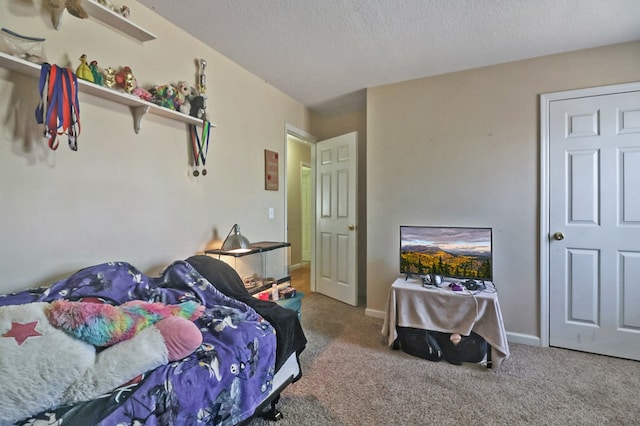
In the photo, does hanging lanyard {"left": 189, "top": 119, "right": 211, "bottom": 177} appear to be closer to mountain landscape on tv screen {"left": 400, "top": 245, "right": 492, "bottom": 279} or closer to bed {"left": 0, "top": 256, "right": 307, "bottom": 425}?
bed {"left": 0, "top": 256, "right": 307, "bottom": 425}

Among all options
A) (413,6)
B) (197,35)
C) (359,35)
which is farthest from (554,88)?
(197,35)

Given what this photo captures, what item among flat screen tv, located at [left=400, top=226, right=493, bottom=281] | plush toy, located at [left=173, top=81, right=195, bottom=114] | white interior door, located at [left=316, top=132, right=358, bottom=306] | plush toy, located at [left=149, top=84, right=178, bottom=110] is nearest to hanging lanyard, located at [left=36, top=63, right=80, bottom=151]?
plush toy, located at [left=149, top=84, right=178, bottom=110]

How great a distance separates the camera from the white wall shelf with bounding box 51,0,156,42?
1534mm

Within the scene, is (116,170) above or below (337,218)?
above

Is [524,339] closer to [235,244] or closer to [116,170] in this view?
[235,244]

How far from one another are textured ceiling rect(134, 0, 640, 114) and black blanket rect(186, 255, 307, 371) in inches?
63.5

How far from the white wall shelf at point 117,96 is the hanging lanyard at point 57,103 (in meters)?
0.06

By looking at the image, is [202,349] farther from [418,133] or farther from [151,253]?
[418,133]

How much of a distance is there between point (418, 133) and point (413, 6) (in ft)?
4.16

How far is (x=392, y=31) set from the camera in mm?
2180

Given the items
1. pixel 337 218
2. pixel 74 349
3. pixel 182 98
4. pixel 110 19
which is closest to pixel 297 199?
pixel 337 218

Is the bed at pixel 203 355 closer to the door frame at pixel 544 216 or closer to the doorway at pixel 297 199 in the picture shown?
the door frame at pixel 544 216

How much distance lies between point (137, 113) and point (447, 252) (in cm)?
253

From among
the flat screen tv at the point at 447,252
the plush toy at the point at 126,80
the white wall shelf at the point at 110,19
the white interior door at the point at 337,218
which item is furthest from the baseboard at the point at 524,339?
the white wall shelf at the point at 110,19
